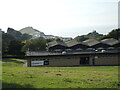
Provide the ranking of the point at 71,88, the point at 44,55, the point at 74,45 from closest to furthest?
the point at 71,88, the point at 44,55, the point at 74,45

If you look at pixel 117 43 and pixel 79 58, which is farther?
pixel 117 43

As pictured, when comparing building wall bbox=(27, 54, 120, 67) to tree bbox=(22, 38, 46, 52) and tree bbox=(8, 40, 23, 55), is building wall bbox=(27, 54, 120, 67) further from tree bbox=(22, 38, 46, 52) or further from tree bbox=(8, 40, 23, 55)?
tree bbox=(8, 40, 23, 55)

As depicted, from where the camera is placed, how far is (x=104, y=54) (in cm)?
3897

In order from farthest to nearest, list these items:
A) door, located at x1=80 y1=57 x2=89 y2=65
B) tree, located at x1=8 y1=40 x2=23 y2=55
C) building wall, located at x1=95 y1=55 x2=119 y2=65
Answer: tree, located at x1=8 y1=40 x2=23 y2=55, door, located at x1=80 y1=57 x2=89 y2=65, building wall, located at x1=95 y1=55 x2=119 y2=65

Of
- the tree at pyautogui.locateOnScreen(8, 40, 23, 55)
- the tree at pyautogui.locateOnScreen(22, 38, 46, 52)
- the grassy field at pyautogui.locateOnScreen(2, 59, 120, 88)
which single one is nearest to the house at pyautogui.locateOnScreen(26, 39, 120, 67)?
the tree at pyautogui.locateOnScreen(22, 38, 46, 52)

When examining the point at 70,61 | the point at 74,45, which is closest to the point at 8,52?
the point at 74,45

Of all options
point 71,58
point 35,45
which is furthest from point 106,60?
point 35,45

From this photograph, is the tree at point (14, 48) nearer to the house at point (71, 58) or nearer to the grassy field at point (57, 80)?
the house at point (71, 58)

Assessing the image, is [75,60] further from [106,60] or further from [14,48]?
[14,48]

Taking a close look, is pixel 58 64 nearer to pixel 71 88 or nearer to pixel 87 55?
pixel 87 55

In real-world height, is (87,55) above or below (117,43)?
below

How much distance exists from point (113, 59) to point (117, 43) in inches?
421

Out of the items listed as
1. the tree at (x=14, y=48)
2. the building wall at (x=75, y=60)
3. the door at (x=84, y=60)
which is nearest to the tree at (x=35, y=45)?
the tree at (x=14, y=48)

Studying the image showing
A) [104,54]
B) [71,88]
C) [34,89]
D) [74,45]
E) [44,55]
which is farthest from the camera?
[74,45]
